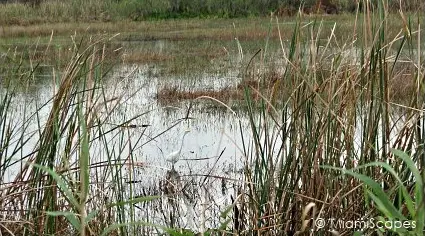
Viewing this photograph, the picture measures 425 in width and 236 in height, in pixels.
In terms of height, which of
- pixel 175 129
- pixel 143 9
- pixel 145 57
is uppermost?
pixel 143 9

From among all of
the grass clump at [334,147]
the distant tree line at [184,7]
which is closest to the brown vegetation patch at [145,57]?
the distant tree line at [184,7]

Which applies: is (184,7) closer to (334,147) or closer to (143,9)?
(143,9)

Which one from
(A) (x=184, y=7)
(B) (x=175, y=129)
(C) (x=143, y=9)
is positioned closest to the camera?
(B) (x=175, y=129)

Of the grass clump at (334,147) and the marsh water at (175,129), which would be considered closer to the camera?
the grass clump at (334,147)

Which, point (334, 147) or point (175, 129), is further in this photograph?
point (175, 129)

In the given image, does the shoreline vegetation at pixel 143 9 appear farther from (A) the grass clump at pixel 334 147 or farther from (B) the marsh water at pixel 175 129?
(A) the grass clump at pixel 334 147

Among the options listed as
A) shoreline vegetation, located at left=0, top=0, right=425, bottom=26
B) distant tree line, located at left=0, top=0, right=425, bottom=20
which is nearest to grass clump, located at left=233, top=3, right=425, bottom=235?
shoreline vegetation, located at left=0, top=0, right=425, bottom=26

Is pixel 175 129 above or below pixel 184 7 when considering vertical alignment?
below

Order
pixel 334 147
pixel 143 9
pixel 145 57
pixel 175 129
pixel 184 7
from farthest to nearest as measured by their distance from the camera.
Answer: pixel 184 7 → pixel 143 9 → pixel 145 57 → pixel 175 129 → pixel 334 147

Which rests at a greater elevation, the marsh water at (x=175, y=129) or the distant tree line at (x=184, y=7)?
the distant tree line at (x=184, y=7)

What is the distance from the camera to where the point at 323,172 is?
187cm

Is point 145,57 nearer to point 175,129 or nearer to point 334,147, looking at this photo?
point 175,129

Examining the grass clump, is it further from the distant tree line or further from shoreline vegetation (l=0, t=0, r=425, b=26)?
the distant tree line

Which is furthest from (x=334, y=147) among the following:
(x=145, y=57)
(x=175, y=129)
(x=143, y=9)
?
(x=143, y=9)
